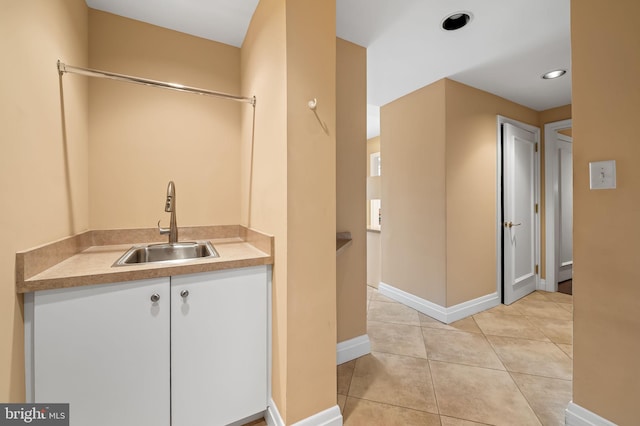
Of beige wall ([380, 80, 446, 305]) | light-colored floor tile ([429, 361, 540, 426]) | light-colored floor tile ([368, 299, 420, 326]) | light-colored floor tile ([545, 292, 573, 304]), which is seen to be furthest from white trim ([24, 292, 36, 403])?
light-colored floor tile ([545, 292, 573, 304])

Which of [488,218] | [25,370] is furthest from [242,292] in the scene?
[488,218]

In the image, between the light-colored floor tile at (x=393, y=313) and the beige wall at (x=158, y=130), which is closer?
the beige wall at (x=158, y=130)

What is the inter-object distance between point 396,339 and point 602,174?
1.77 metres

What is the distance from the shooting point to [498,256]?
115 inches

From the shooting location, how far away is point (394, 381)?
167 cm

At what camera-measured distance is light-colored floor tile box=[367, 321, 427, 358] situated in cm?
204

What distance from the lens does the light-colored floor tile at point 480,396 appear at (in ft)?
4.53

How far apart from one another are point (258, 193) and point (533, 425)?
1.97m

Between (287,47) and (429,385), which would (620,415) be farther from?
(287,47)

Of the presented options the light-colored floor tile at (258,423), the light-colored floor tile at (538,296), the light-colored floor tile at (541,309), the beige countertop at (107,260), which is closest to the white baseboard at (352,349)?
the light-colored floor tile at (258,423)

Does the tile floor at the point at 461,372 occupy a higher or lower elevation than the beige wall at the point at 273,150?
lower

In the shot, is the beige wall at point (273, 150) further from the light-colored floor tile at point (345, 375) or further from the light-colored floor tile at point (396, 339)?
the light-colored floor tile at point (396, 339)

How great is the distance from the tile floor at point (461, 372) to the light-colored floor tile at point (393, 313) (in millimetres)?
11

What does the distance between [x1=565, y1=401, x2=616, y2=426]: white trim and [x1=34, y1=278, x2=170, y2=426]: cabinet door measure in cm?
197
